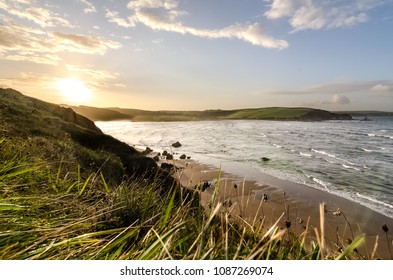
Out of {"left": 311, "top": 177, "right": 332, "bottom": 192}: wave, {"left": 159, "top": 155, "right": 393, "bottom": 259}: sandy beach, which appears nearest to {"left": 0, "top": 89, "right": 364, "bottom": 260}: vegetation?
{"left": 159, "top": 155, "right": 393, "bottom": 259}: sandy beach

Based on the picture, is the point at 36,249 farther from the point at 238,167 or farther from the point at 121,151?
the point at 238,167

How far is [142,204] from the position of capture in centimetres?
374

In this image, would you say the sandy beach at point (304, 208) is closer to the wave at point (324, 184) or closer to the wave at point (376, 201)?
the wave at point (324, 184)

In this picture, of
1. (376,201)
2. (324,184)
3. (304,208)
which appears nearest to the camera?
(304,208)

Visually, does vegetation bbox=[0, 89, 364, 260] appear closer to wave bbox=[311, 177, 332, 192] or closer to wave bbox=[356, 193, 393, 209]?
wave bbox=[356, 193, 393, 209]

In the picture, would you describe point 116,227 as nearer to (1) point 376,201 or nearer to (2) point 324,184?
(1) point 376,201

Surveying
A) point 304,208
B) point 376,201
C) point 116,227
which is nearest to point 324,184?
point 376,201

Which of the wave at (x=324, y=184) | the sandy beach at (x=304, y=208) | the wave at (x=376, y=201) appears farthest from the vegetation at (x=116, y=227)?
the wave at (x=324, y=184)

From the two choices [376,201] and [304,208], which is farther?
[376,201]

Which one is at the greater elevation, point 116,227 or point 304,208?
point 116,227

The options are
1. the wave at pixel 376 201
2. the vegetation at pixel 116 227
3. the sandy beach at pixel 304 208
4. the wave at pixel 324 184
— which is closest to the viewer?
the vegetation at pixel 116 227

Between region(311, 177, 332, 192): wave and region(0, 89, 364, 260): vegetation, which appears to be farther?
region(311, 177, 332, 192): wave
